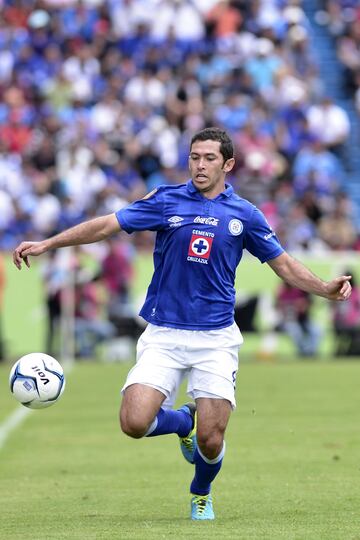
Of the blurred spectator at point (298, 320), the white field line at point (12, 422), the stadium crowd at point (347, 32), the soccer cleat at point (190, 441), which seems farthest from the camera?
the stadium crowd at point (347, 32)

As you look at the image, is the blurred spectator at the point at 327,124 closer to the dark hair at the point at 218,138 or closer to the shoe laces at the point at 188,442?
the shoe laces at the point at 188,442

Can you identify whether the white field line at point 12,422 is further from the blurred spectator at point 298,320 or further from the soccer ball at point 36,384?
the blurred spectator at point 298,320

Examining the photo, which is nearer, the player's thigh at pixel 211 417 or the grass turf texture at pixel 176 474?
the grass turf texture at pixel 176 474

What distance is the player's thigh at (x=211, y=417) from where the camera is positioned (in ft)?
28.4

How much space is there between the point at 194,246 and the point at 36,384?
1432 millimetres

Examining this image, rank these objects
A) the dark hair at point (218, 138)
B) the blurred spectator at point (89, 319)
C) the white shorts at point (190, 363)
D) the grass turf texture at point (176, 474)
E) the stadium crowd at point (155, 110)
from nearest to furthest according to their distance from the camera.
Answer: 1. the grass turf texture at point (176, 474)
2. the white shorts at point (190, 363)
3. the dark hair at point (218, 138)
4. the blurred spectator at point (89, 319)
5. the stadium crowd at point (155, 110)

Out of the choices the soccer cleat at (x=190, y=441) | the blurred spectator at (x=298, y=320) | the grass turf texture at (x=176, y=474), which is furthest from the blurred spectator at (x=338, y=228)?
the soccer cleat at (x=190, y=441)

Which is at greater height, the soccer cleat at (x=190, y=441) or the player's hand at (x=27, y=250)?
the player's hand at (x=27, y=250)

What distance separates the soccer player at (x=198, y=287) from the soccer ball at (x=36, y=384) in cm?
62

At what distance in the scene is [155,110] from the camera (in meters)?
27.8

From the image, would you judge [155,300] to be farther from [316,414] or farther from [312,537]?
[316,414]

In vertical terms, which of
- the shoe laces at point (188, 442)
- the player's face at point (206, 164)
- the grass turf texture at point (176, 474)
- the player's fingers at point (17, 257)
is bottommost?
the grass turf texture at point (176, 474)

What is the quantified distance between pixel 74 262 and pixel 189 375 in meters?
15.9

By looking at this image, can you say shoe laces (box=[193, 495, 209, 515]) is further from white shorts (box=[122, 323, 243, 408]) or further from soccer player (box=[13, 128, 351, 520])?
white shorts (box=[122, 323, 243, 408])
